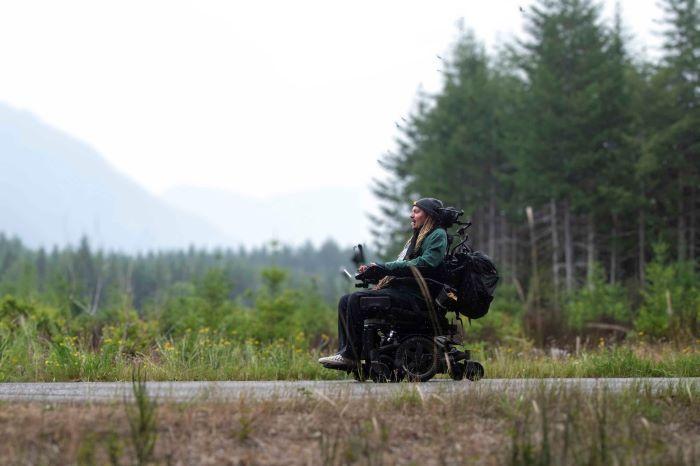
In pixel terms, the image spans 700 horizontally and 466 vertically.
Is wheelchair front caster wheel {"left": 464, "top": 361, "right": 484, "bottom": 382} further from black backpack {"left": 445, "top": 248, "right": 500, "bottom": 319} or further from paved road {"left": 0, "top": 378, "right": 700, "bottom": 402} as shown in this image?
paved road {"left": 0, "top": 378, "right": 700, "bottom": 402}

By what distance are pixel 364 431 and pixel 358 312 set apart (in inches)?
126

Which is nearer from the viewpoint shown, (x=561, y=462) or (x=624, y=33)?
(x=561, y=462)

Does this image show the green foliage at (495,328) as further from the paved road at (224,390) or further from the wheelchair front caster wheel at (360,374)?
the paved road at (224,390)

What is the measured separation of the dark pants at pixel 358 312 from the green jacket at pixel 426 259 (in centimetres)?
11

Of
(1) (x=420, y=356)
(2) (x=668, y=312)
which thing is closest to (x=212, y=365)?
(1) (x=420, y=356)

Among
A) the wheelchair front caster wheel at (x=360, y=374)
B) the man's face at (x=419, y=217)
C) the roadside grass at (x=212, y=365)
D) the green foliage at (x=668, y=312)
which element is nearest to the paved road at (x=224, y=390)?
the wheelchair front caster wheel at (x=360, y=374)

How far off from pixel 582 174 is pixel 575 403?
134 ft

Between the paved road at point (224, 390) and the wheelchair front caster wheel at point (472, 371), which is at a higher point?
the wheelchair front caster wheel at point (472, 371)

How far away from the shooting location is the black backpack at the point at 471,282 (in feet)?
29.3

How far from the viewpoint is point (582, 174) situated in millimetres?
46250

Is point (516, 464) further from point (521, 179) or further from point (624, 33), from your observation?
point (624, 33)

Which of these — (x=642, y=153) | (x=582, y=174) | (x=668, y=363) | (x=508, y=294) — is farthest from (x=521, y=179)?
(x=668, y=363)

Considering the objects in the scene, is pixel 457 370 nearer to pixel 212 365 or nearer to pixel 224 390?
pixel 224 390

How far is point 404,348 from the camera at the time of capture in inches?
351
